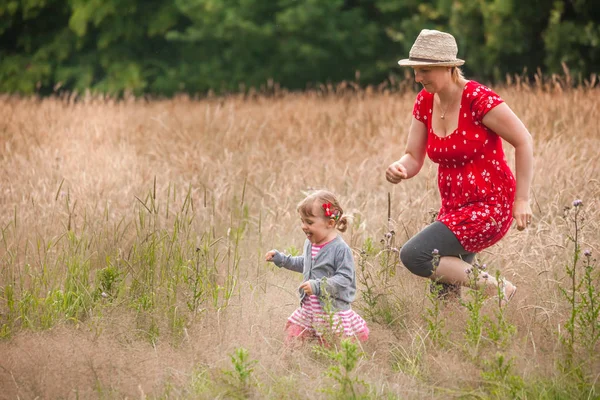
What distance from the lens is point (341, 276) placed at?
150 inches

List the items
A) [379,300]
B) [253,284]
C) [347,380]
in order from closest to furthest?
[347,380], [379,300], [253,284]

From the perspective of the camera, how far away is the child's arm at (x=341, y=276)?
376cm

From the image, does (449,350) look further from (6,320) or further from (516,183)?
(6,320)

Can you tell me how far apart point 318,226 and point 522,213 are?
96 cm

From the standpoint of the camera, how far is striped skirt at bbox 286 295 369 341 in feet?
12.6

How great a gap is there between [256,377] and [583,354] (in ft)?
4.72

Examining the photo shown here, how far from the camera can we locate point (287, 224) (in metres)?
5.87

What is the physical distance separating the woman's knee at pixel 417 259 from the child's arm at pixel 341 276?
0.33 m

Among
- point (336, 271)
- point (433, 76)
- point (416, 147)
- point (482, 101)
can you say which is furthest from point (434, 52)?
point (336, 271)

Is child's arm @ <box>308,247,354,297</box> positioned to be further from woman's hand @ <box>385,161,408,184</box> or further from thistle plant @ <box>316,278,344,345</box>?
woman's hand @ <box>385,161,408,184</box>

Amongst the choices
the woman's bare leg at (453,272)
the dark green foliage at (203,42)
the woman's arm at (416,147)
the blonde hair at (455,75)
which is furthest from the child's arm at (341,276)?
the dark green foliage at (203,42)

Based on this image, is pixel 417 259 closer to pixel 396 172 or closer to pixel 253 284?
pixel 396 172

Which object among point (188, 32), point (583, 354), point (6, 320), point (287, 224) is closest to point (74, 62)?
point (188, 32)

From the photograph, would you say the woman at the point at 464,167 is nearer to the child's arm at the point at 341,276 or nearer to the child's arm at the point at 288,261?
the child's arm at the point at 341,276
